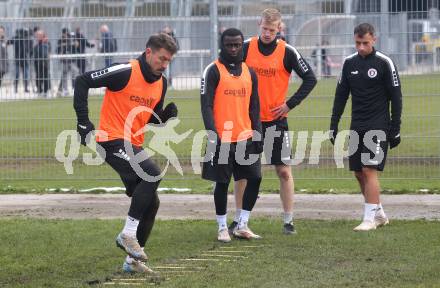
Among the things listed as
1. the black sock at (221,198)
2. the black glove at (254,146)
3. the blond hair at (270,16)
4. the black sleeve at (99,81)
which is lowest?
the black sock at (221,198)

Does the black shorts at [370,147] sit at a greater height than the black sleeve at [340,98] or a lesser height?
lesser

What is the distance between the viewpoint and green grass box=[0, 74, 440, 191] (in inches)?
576

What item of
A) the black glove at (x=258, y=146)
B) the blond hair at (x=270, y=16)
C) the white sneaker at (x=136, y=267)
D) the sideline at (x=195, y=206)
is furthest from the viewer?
the sideline at (x=195, y=206)

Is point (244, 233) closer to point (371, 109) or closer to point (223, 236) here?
point (223, 236)

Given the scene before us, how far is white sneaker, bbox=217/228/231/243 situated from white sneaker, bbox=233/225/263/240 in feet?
0.40

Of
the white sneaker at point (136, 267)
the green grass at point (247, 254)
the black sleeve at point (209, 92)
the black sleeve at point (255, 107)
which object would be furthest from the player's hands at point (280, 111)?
the white sneaker at point (136, 267)

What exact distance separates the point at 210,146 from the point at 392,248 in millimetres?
2001

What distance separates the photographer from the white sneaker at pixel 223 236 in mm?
10523

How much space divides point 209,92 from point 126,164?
1.78 metres

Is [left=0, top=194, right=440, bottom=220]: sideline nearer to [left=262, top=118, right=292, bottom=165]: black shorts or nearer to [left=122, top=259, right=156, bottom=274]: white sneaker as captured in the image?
[left=262, top=118, right=292, bottom=165]: black shorts

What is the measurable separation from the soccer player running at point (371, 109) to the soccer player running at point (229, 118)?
45.3 inches

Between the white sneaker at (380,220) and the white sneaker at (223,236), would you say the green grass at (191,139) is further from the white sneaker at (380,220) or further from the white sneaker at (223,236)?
the white sneaker at (223,236)

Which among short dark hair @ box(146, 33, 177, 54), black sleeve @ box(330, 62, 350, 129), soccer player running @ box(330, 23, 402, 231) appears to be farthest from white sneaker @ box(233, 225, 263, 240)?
short dark hair @ box(146, 33, 177, 54)

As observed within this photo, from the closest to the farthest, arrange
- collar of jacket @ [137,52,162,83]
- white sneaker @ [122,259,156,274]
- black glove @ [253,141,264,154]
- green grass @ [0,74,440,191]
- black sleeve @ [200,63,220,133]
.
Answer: white sneaker @ [122,259,156,274], collar of jacket @ [137,52,162,83], black sleeve @ [200,63,220,133], black glove @ [253,141,264,154], green grass @ [0,74,440,191]
